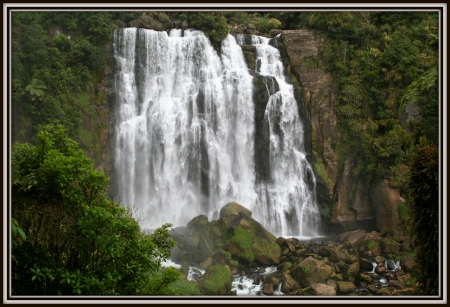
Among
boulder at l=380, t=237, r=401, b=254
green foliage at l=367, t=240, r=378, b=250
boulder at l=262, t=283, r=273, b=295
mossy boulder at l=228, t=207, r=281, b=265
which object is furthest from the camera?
green foliage at l=367, t=240, r=378, b=250

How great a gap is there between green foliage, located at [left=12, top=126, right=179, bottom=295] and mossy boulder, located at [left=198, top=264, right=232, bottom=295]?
7.47 m

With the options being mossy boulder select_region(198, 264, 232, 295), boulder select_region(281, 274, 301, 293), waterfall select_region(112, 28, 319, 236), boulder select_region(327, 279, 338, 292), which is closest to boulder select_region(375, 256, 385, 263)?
boulder select_region(327, 279, 338, 292)

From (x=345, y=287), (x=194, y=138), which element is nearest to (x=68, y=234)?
(x=345, y=287)

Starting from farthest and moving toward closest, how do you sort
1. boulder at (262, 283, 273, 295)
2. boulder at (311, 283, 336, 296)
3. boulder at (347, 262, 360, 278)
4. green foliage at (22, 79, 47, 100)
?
green foliage at (22, 79, 47, 100), boulder at (347, 262, 360, 278), boulder at (262, 283, 273, 295), boulder at (311, 283, 336, 296)

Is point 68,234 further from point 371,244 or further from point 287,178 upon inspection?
point 287,178

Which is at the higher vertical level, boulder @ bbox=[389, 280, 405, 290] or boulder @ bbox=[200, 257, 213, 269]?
boulder @ bbox=[200, 257, 213, 269]

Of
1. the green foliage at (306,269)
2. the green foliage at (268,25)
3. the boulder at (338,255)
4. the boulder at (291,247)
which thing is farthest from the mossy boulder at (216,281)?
the green foliage at (268,25)

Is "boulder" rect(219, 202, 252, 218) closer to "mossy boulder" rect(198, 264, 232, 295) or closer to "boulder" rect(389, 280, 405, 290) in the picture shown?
"mossy boulder" rect(198, 264, 232, 295)

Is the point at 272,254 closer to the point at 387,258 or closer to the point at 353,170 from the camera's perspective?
the point at 387,258

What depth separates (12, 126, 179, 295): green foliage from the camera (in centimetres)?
567

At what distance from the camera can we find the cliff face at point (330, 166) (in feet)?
66.8

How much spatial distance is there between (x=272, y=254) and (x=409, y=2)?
11.9 m

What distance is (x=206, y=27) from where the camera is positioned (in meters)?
23.8

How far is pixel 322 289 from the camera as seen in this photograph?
45.6 feet
